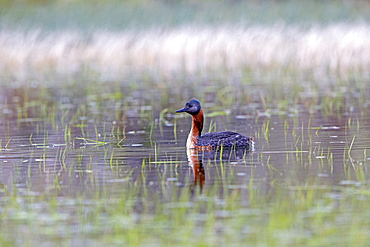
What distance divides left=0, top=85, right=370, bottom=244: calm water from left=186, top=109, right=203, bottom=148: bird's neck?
0.48 feet

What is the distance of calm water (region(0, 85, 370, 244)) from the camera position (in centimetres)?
785

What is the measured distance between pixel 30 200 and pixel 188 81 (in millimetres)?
13506

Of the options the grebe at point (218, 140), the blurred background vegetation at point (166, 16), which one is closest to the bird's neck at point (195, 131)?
the grebe at point (218, 140)

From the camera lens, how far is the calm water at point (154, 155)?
25.8 feet

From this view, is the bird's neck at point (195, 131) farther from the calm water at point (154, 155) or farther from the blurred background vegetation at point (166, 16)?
the blurred background vegetation at point (166, 16)

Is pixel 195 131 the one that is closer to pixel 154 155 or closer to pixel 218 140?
pixel 218 140

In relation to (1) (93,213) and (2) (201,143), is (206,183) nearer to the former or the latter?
(1) (93,213)

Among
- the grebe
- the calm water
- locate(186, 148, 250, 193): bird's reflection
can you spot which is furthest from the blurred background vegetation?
locate(186, 148, 250, 193): bird's reflection

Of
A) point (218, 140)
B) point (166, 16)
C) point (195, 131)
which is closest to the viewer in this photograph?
point (218, 140)

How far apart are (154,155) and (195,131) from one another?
4.29ft

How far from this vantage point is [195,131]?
11.1m

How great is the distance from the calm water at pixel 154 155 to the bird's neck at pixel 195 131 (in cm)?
15

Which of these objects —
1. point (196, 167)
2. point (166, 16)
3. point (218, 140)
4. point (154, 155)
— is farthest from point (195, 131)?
point (166, 16)

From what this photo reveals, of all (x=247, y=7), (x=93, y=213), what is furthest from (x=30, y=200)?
(x=247, y=7)
